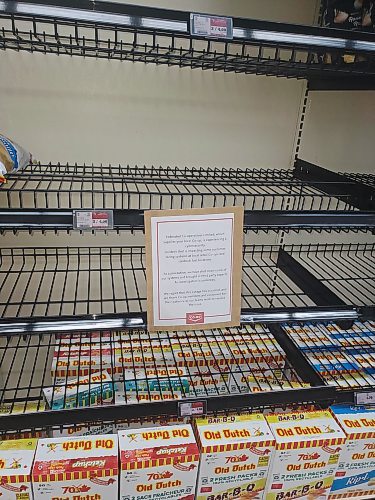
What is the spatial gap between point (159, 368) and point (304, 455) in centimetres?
41

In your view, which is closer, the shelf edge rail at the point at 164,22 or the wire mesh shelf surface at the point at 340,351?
the shelf edge rail at the point at 164,22

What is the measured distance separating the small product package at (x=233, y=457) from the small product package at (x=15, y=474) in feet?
1.11

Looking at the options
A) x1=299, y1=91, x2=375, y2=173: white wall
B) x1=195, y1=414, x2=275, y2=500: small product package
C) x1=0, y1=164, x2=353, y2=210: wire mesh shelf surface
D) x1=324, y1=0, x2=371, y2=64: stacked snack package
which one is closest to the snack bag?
x1=0, y1=164, x2=353, y2=210: wire mesh shelf surface

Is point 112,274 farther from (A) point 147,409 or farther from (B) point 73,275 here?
(A) point 147,409

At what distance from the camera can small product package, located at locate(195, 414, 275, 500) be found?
84cm

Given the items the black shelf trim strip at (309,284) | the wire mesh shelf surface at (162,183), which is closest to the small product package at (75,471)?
the wire mesh shelf surface at (162,183)

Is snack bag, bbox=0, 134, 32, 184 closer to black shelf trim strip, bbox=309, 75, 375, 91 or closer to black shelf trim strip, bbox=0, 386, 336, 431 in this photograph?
black shelf trim strip, bbox=0, 386, 336, 431

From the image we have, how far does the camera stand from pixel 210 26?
2.30 feet

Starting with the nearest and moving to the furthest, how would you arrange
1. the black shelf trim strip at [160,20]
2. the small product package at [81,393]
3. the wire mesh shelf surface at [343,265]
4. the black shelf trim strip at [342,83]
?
the black shelf trim strip at [160,20] → the small product package at [81,393] → the black shelf trim strip at [342,83] → the wire mesh shelf surface at [343,265]

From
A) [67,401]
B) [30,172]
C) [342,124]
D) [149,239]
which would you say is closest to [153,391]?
[67,401]

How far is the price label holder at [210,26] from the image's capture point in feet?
2.29

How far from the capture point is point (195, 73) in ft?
4.19

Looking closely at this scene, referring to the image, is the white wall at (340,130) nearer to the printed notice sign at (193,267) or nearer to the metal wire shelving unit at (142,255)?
the metal wire shelving unit at (142,255)

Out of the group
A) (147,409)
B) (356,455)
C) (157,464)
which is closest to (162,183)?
(147,409)
